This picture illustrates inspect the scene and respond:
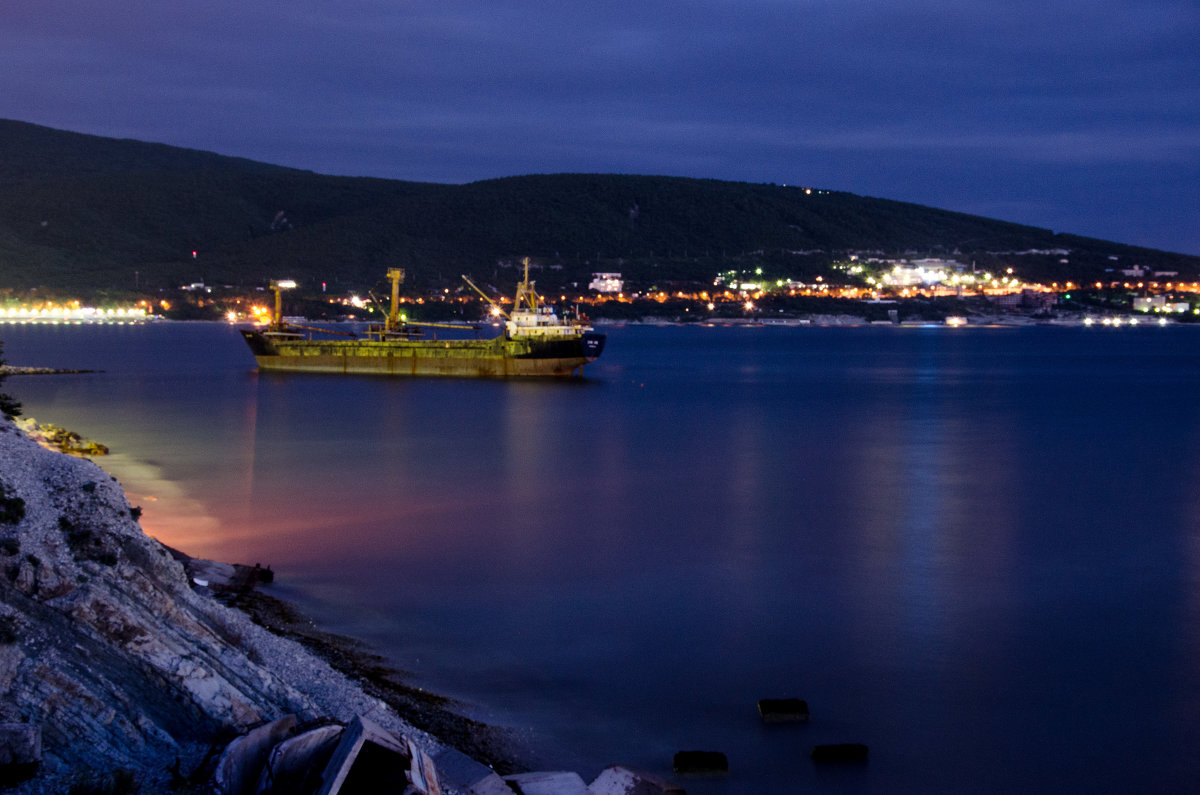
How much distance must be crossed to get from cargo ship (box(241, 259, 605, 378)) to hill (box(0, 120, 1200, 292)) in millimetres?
84783

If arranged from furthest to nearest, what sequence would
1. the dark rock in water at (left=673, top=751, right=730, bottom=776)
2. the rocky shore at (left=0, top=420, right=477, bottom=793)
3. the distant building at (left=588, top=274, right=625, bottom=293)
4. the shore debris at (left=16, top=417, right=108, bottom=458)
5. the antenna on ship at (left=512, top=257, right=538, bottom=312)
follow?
the distant building at (left=588, top=274, right=625, bottom=293)
the antenna on ship at (left=512, top=257, right=538, bottom=312)
the shore debris at (left=16, top=417, right=108, bottom=458)
the dark rock in water at (left=673, top=751, right=730, bottom=776)
the rocky shore at (left=0, top=420, right=477, bottom=793)

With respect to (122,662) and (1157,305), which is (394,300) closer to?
(122,662)

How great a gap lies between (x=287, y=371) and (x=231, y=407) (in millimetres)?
16822

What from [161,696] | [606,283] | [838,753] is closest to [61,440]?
[161,696]

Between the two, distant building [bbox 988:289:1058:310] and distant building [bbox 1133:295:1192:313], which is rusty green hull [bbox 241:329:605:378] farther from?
distant building [bbox 1133:295:1192:313]

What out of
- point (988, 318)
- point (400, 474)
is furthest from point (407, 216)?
point (400, 474)

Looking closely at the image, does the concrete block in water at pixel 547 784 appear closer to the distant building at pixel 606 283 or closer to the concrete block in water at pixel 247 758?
the concrete block in water at pixel 247 758

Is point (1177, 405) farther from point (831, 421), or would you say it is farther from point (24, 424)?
point (24, 424)

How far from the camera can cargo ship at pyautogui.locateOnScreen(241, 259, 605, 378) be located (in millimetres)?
48000

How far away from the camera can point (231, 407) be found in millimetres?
36000

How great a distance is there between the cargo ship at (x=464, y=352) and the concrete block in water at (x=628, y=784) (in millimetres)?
39825

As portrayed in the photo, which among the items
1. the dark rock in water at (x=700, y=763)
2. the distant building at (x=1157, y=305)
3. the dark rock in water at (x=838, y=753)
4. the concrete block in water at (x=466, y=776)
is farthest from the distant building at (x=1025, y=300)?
the concrete block in water at (x=466, y=776)

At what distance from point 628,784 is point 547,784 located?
1.96 feet

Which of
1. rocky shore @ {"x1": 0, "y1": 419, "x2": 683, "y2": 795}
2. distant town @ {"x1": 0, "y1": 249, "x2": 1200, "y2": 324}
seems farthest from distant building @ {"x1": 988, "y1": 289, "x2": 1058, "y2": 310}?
rocky shore @ {"x1": 0, "y1": 419, "x2": 683, "y2": 795}
